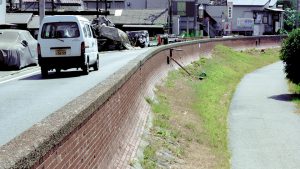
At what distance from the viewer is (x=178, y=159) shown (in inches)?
537

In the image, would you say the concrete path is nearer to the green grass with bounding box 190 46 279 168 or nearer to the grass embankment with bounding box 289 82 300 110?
the grass embankment with bounding box 289 82 300 110

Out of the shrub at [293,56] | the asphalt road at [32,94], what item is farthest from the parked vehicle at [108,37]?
the asphalt road at [32,94]

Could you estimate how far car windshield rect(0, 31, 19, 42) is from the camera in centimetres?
2577

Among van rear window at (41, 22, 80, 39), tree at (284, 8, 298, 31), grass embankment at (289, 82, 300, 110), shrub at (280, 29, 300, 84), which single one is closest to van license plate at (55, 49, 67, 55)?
van rear window at (41, 22, 80, 39)

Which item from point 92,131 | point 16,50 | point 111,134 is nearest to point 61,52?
point 16,50

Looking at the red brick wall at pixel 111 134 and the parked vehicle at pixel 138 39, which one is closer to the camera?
the red brick wall at pixel 111 134

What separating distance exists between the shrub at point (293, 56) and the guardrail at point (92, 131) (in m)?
16.9

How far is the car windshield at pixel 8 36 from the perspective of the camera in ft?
84.5

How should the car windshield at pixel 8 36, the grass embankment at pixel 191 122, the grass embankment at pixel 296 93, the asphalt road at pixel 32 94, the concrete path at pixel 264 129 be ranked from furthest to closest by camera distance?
the grass embankment at pixel 296 93 → the car windshield at pixel 8 36 → the concrete path at pixel 264 129 → the grass embankment at pixel 191 122 → the asphalt road at pixel 32 94

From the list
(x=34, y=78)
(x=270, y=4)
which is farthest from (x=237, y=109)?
(x=270, y=4)

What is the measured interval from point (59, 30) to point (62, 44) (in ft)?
1.98

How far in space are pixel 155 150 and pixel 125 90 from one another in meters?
1.52

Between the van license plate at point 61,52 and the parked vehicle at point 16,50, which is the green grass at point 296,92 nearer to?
the van license plate at point 61,52

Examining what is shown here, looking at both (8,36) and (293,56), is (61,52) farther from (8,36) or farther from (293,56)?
(293,56)
